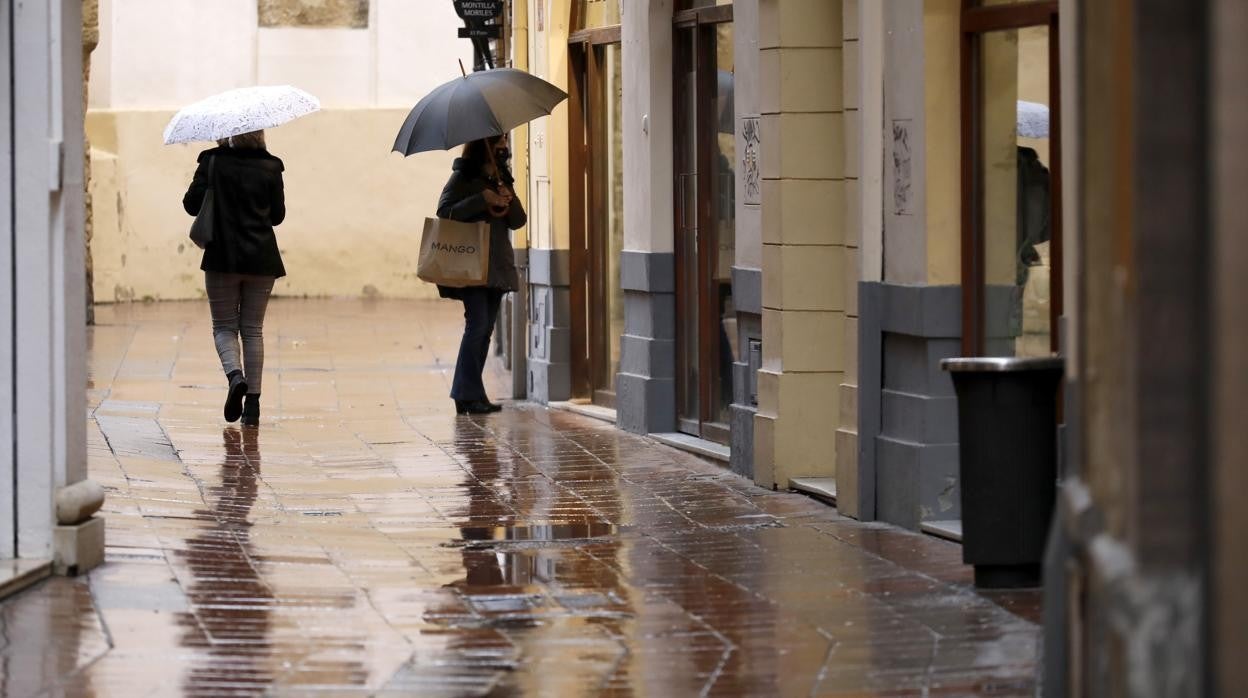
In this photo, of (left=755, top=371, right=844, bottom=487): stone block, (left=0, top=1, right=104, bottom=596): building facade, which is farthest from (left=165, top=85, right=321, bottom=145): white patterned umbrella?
(left=0, top=1, right=104, bottom=596): building facade

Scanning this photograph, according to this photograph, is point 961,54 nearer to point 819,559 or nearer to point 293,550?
point 819,559

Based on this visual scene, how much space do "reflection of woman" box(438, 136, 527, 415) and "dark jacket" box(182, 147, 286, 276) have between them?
125 cm

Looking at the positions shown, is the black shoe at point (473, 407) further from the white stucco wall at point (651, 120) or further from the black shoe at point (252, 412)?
the white stucco wall at point (651, 120)

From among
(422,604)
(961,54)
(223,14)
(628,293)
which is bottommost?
(422,604)

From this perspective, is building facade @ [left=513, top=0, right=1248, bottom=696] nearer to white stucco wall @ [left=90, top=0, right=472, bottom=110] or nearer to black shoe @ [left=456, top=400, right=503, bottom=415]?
black shoe @ [left=456, top=400, right=503, bottom=415]

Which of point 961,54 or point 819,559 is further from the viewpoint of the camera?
point 961,54

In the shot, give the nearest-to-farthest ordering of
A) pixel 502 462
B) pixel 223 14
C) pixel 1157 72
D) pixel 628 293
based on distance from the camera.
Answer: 1. pixel 1157 72
2. pixel 502 462
3. pixel 628 293
4. pixel 223 14

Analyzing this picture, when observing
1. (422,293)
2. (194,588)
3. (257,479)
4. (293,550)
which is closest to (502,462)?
(257,479)

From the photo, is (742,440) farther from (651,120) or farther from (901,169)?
(651,120)

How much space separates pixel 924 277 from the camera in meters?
9.80

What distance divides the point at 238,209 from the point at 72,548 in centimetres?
576

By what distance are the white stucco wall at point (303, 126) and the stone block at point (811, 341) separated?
54.3 ft

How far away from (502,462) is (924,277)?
348 centimetres

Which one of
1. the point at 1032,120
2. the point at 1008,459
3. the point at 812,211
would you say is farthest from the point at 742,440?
the point at 1008,459
